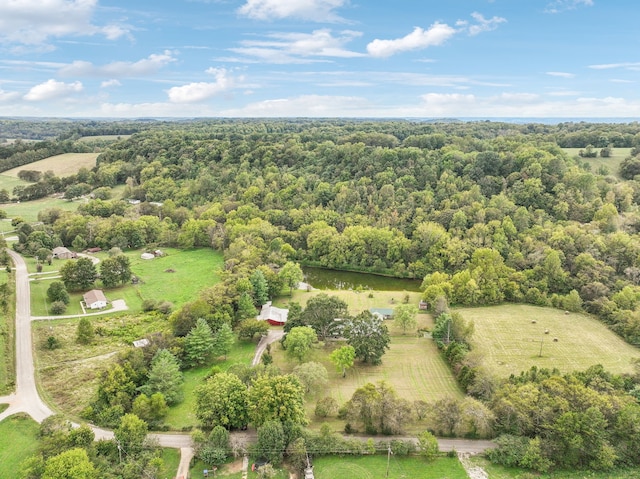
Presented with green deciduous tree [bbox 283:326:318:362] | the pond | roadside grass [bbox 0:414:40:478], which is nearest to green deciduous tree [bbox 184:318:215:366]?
green deciduous tree [bbox 283:326:318:362]

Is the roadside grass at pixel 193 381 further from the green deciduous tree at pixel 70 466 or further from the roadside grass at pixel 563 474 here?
→ the roadside grass at pixel 563 474

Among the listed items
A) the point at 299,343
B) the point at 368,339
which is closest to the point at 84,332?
the point at 299,343

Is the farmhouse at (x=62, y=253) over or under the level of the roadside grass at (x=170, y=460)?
over

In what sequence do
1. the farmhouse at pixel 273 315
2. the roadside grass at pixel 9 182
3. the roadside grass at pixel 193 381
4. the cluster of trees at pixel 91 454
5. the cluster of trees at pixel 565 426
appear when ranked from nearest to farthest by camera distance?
the cluster of trees at pixel 91 454 → the cluster of trees at pixel 565 426 → the roadside grass at pixel 193 381 → the farmhouse at pixel 273 315 → the roadside grass at pixel 9 182

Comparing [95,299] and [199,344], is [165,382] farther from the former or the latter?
[95,299]

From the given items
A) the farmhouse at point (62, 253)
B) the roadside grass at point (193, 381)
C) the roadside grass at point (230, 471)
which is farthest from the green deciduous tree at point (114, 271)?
the roadside grass at point (230, 471)

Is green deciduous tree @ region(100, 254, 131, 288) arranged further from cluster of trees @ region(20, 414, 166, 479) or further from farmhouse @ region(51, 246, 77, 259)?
cluster of trees @ region(20, 414, 166, 479)

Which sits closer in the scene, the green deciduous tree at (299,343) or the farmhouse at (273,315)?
the green deciduous tree at (299,343)
